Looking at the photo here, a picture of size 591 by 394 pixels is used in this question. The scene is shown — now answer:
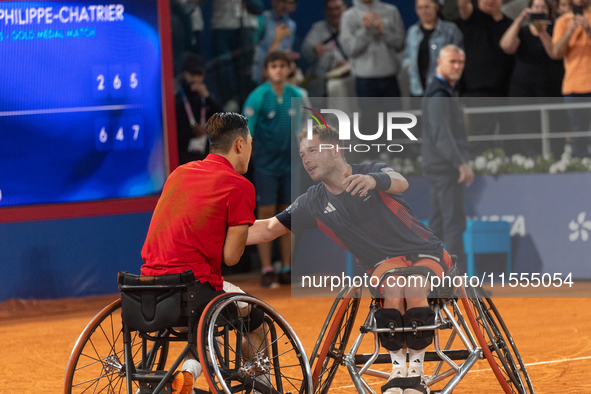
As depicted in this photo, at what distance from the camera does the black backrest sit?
3326 mm

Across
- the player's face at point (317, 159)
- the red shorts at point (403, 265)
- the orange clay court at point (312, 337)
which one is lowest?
the orange clay court at point (312, 337)

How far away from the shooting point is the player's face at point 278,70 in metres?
8.05

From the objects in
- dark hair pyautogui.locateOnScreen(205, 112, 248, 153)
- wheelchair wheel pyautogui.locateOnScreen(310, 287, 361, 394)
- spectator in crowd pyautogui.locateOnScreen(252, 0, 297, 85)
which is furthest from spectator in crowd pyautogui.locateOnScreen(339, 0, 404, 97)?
dark hair pyautogui.locateOnScreen(205, 112, 248, 153)

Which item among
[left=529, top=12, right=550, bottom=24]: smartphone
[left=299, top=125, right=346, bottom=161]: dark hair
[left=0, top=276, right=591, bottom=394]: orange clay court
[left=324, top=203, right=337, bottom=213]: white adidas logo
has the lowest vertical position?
[left=0, top=276, right=591, bottom=394]: orange clay court

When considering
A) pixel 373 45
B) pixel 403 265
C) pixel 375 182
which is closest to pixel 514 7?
pixel 373 45

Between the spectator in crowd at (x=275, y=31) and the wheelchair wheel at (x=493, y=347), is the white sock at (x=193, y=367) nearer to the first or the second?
the wheelchair wheel at (x=493, y=347)

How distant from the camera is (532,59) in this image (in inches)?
326

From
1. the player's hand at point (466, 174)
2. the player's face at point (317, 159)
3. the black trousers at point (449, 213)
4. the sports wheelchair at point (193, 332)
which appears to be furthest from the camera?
the player's hand at point (466, 174)

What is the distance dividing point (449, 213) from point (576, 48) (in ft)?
13.7

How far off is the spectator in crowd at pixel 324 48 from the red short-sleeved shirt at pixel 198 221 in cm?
578

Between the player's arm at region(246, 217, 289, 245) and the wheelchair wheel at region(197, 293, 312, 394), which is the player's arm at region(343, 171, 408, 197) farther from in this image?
the wheelchair wheel at region(197, 293, 312, 394)

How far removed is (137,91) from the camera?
25.3ft

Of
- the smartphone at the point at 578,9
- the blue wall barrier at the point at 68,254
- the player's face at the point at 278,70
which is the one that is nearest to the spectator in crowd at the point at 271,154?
the player's face at the point at 278,70

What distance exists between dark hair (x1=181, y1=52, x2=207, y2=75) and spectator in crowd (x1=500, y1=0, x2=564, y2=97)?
3.15 m
